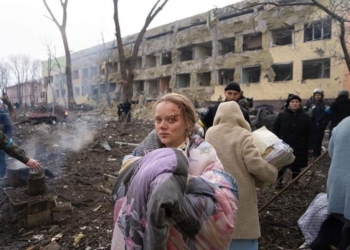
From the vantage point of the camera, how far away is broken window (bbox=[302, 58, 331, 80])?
66.7 feet

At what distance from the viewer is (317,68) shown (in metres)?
22.7

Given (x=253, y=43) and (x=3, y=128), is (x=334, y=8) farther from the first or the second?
(x=253, y=43)

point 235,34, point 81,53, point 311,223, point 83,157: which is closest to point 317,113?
point 311,223

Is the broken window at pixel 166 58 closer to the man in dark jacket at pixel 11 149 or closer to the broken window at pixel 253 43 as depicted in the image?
the broken window at pixel 253 43

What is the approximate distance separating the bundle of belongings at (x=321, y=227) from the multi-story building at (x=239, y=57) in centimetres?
1473

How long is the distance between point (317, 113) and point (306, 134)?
2.88 meters

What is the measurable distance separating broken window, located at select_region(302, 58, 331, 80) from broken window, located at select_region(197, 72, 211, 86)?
9582 mm

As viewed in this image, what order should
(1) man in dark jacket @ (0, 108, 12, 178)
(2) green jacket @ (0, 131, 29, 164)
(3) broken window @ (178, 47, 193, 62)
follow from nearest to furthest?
(2) green jacket @ (0, 131, 29, 164) < (1) man in dark jacket @ (0, 108, 12, 178) < (3) broken window @ (178, 47, 193, 62)

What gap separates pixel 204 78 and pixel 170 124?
2803 cm

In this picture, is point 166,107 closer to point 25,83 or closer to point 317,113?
point 317,113

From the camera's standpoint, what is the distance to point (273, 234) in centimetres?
330

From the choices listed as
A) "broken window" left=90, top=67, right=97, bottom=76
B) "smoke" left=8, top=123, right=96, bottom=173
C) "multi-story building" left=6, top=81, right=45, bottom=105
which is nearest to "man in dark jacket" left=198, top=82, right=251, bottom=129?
"smoke" left=8, top=123, right=96, bottom=173

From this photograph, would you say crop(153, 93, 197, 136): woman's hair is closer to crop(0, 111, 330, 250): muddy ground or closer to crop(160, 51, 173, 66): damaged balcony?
crop(0, 111, 330, 250): muddy ground

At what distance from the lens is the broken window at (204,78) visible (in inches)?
1122
